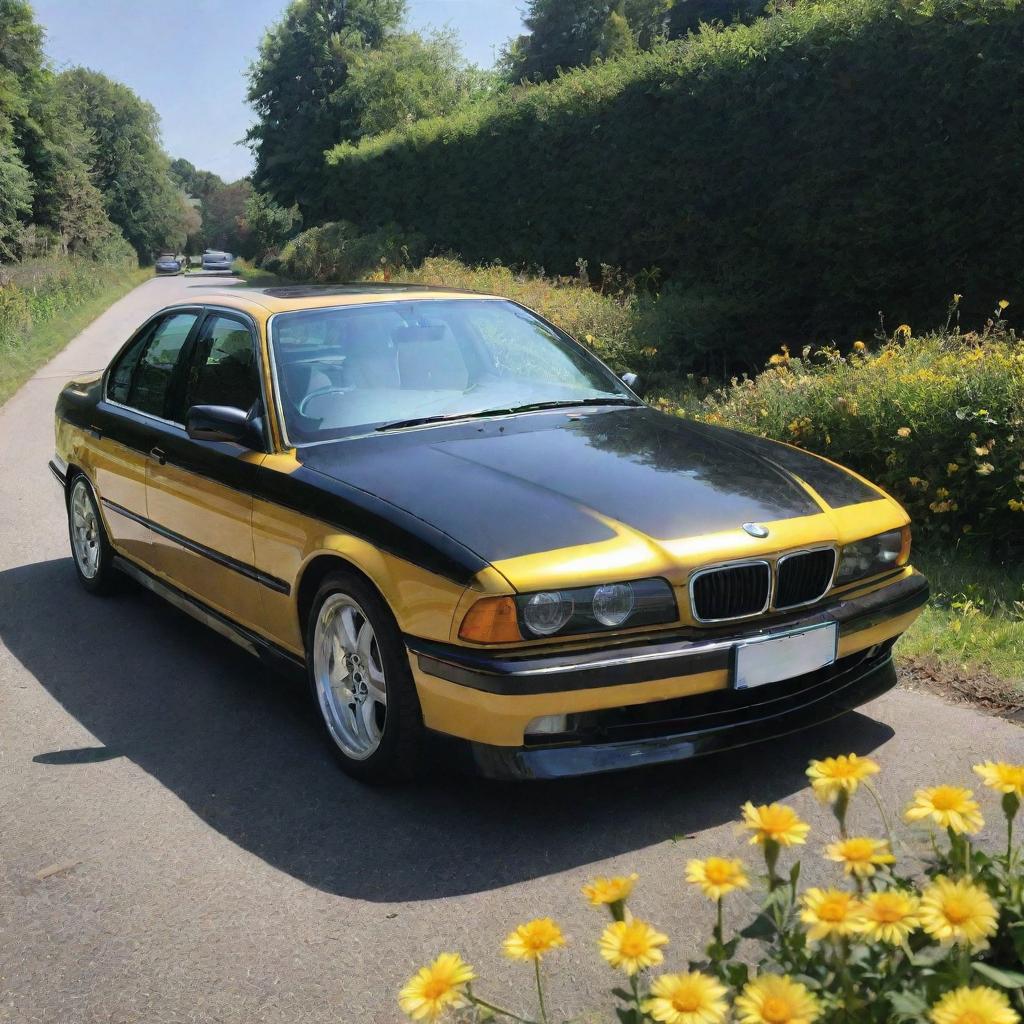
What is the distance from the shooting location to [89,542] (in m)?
6.50

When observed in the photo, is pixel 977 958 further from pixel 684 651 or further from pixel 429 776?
pixel 429 776

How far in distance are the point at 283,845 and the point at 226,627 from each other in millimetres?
1401

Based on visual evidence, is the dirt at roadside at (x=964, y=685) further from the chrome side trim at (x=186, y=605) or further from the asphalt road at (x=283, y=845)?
Answer: the chrome side trim at (x=186, y=605)

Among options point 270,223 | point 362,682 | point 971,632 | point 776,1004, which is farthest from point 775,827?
point 270,223

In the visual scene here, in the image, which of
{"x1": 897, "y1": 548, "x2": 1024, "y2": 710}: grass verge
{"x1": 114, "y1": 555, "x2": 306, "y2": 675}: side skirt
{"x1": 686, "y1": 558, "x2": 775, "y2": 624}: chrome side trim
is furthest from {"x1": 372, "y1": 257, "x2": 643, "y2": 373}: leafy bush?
{"x1": 686, "y1": 558, "x2": 775, "y2": 624}: chrome side trim

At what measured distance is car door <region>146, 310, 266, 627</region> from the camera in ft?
15.1

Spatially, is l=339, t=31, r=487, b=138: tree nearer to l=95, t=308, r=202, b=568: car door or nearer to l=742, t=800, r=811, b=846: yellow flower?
l=95, t=308, r=202, b=568: car door

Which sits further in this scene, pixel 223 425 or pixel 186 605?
pixel 186 605

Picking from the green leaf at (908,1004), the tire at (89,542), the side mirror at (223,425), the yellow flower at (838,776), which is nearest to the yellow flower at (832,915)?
the green leaf at (908,1004)

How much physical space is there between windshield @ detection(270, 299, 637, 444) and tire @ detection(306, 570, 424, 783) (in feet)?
2.59

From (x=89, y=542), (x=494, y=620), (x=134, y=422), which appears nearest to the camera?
(x=494, y=620)

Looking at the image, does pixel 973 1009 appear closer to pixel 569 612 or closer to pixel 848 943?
pixel 848 943

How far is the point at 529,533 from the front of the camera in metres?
3.56

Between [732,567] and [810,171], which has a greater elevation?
[810,171]
